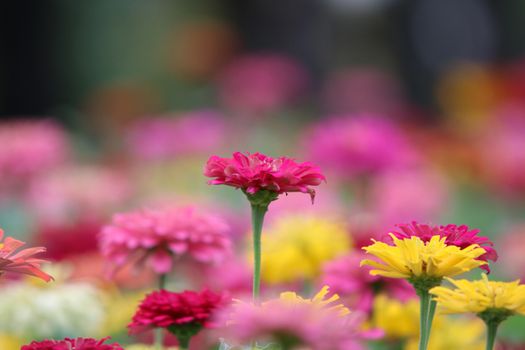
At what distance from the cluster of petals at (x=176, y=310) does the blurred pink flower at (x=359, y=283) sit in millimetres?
198

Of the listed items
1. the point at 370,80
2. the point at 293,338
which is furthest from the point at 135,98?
the point at 293,338

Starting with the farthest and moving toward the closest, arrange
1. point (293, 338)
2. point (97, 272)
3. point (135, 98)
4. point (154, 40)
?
point (154, 40), point (135, 98), point (97, 272), point (293, 338)

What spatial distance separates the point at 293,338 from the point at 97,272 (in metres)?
0.81

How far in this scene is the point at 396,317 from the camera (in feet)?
3.43

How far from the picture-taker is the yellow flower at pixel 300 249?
4.01ft

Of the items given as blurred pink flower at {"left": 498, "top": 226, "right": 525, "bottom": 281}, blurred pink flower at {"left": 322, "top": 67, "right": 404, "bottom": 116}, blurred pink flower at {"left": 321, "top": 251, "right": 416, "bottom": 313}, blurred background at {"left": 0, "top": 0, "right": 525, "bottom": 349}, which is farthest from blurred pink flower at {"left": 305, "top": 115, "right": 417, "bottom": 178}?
blurred pink flower at {"left": 322, "top": 67, "right": 404, "bottom": 116}

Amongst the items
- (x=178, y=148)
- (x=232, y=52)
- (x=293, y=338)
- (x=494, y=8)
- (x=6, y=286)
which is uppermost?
(x=494, y=8)

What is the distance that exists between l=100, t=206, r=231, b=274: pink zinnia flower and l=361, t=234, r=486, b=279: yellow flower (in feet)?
0.98

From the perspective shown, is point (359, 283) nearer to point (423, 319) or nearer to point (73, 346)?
point (423, 319)

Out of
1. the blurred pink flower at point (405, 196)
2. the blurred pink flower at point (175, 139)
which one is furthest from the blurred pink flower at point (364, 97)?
the blurred pink flower at point (405, 196)

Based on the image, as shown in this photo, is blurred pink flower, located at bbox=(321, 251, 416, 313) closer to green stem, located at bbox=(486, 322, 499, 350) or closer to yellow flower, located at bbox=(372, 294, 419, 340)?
yellow flower, located at bbox=(372, 294, 419, 340)

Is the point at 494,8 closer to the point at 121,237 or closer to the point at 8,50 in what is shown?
the point at 8,50

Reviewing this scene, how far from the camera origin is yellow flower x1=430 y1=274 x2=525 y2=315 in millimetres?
732

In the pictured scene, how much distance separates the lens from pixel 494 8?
645cm
